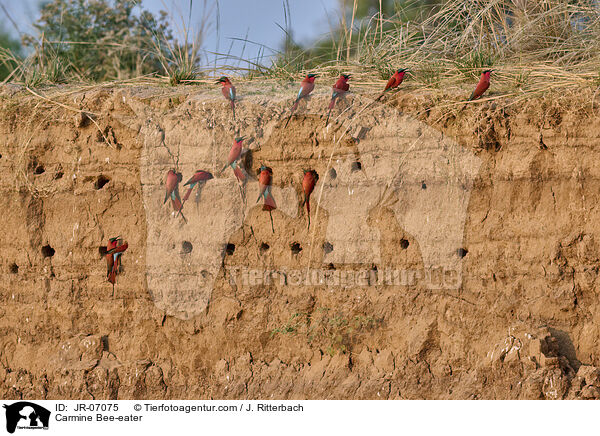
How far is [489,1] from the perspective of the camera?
4.95m

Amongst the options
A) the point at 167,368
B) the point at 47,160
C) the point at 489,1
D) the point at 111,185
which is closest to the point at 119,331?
A: the point at 167,368

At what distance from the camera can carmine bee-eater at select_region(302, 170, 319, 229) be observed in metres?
3.90

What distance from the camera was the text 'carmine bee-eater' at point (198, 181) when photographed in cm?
401

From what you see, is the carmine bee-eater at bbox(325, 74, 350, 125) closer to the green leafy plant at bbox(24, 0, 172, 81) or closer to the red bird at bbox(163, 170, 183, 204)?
the red bird at bbox(163, 170, 183, 204)

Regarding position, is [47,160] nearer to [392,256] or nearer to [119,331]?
[119,331]

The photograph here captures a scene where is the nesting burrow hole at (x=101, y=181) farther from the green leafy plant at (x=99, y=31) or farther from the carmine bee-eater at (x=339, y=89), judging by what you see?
the green leafy plant at (x=99, y=31)

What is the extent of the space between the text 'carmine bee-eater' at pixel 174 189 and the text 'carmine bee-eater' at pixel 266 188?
1.66 feet

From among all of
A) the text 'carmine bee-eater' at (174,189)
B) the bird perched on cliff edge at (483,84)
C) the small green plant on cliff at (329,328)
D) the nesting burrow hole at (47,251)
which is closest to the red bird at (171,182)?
the text 'carmine bee-eater' at (174,189)

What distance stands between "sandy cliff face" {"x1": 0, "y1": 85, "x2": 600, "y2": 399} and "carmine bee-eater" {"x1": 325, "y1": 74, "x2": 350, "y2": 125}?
7cm

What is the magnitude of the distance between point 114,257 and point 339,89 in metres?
1.76

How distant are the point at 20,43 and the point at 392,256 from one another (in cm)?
545

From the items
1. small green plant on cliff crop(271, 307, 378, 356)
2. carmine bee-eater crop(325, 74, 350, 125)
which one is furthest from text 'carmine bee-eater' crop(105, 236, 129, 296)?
carmine bee-eater crop(325, 74, 350, 125)

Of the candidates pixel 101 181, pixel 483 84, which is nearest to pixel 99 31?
pixel 101 181

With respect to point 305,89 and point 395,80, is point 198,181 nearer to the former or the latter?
point 305,89
